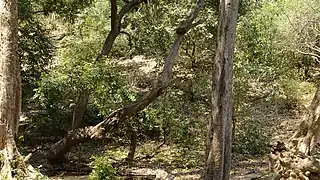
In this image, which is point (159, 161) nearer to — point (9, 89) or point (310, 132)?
point (310, 132)

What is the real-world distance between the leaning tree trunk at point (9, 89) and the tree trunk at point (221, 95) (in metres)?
2.72

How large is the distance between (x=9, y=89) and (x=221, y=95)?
3178mm

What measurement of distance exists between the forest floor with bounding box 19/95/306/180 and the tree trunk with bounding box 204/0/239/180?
1.53 m

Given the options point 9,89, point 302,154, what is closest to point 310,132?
point 302,154

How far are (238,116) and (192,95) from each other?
2366mm

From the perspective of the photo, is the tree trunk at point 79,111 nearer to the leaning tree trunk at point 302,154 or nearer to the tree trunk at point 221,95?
the tree trunk at point 221,95

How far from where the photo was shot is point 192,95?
1453cm

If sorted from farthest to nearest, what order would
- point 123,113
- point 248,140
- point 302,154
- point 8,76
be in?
1. point 248,140
2. point 123,113
3. point 8,76
4. point 302,154

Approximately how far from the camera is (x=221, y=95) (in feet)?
24.8

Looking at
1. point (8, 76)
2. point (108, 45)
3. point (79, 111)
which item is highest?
point (108, 45)

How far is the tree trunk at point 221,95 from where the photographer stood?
7.51 m

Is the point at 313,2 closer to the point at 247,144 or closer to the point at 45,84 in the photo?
the point at 247,144

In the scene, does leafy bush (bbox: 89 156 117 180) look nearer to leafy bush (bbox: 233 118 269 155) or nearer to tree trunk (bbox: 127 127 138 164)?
tree trunk (bbox: 127 127 138 164)

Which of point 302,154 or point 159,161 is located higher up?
point 302,154
